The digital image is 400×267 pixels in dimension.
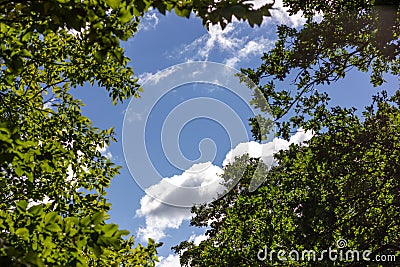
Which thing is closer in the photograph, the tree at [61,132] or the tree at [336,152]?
the tree at [61,132]

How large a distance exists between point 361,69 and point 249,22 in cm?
1170

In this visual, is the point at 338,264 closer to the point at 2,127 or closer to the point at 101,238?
the point at 101,238

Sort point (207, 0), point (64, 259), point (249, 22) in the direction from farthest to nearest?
point (64, 259) < point (207, 0) < point (249, 22)

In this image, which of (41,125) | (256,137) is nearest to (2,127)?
(41,125)

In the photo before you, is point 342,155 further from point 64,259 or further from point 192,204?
point 192,204

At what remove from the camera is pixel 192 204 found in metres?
25.7

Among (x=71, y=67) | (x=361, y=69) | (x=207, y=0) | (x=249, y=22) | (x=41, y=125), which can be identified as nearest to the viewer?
(x=249, y=22)

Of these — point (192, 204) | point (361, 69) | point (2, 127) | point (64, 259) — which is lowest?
point (64, 259)

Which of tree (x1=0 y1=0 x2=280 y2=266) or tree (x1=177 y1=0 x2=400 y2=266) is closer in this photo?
tree (x1=0 y1=0 x2=280 y2=266)

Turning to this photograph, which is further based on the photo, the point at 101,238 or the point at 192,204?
the point at 192,204

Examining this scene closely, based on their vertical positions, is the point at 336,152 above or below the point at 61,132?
above

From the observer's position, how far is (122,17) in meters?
3.12

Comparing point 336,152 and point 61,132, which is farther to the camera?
point 336,152

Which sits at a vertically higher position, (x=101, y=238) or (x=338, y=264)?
(x=338, y=264)
